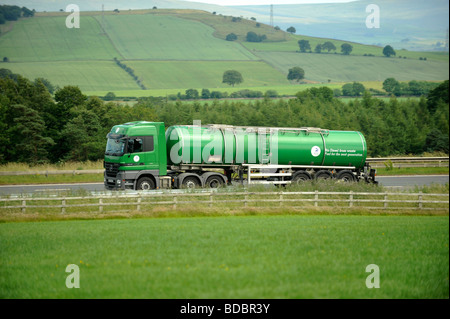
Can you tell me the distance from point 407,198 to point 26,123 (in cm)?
3480

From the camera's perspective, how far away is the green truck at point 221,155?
29170 mm

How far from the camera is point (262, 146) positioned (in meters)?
30.7

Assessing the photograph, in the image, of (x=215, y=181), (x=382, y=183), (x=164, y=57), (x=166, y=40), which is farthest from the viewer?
(x=166, y=40)

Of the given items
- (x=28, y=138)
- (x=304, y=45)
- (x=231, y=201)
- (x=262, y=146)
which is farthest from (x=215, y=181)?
(x=304, y=45)

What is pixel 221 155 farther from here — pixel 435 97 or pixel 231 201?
pixel 435 97

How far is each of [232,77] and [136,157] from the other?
105m

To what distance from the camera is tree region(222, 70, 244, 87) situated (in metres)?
131

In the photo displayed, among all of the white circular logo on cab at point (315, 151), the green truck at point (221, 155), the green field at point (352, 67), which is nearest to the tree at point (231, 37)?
the green field at point (352, 67)

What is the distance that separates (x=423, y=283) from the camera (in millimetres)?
12117

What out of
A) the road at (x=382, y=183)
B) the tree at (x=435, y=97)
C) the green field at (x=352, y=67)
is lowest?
the road at (x=382, y=183)

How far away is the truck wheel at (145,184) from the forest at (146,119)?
19801 mm

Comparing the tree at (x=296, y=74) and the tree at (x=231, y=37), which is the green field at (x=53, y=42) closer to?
the tree at (x=231, y=37)

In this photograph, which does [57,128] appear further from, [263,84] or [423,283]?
[263,84]

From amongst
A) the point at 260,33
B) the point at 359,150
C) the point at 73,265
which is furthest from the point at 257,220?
the point at 260,33
